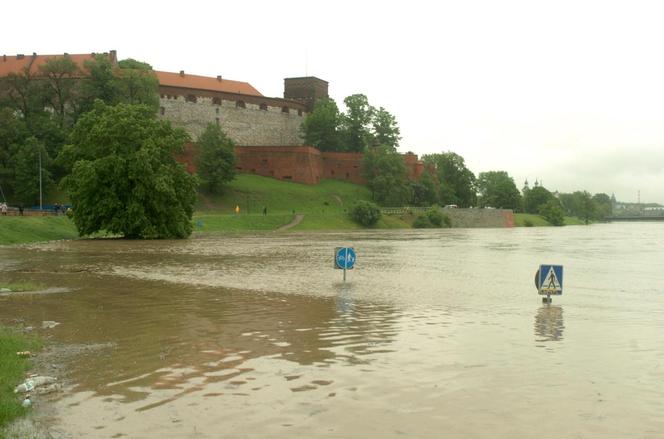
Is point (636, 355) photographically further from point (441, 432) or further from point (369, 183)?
point (369, 183)

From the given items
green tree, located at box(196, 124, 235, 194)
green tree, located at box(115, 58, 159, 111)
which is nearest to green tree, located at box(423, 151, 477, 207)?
green tree, located at box(196, 124, 235, 194)

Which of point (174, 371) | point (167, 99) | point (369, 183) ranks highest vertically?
point (167, 99)

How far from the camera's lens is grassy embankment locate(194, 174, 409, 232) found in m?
70.7

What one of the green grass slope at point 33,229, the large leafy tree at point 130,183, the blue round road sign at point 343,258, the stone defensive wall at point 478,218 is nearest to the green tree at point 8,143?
the green grass slope at point 33,229

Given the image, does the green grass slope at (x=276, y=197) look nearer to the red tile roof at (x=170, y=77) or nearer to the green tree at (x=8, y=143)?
the green tree at (x=8, y=143)

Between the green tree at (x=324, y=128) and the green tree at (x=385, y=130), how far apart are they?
22.3 ft

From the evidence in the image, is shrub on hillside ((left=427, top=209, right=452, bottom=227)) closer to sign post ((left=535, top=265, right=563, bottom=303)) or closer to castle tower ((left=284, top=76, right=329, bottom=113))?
castle tower ((left=284, top=76, right=329, bottom=113))

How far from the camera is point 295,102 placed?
124 m

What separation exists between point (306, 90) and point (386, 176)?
1464 inches

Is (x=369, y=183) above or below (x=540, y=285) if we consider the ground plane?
above

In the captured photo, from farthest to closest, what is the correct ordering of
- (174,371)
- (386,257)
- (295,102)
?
1. (295,102)
2. (386,257)
3. (174,371)

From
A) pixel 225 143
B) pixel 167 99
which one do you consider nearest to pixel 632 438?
pixel 225 143

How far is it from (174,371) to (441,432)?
370 cm

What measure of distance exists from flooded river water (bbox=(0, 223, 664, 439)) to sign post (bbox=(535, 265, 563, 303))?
42cm
